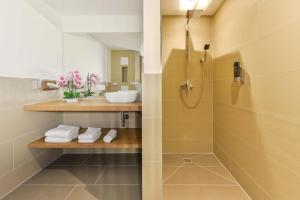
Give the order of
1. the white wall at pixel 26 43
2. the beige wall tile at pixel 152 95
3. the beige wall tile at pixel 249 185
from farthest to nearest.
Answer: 1. the white wall at pixel 26 43
2. the beige wall tile at pixel 249 185
3. the beige wall tile at pixel 152 95

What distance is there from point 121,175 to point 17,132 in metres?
1.11

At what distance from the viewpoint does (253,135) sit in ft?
5.46

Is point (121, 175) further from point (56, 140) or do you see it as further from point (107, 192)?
point (56, 140)

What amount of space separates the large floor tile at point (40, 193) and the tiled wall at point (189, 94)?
1444 mm

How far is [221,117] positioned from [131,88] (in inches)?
48.3

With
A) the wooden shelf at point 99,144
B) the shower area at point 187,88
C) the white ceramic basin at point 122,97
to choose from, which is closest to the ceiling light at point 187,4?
the shower area at point 187,88

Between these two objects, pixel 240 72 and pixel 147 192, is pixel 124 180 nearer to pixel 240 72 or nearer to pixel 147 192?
pixel 147 192

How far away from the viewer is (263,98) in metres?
1.49

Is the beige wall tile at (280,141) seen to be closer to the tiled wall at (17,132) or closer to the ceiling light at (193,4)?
the ceiling light at (193,4)

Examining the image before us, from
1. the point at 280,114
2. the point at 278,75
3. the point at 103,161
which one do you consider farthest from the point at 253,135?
the point at 103,161

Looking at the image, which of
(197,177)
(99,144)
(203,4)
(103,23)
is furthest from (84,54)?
(197,177)

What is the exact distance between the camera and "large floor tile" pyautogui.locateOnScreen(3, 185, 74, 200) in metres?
1.66

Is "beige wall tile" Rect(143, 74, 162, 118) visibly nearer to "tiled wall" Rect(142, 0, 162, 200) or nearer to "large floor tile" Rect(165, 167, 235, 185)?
"tiled wall" Rect(142, 0, 162, 200)

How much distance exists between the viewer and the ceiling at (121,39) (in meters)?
2.53
